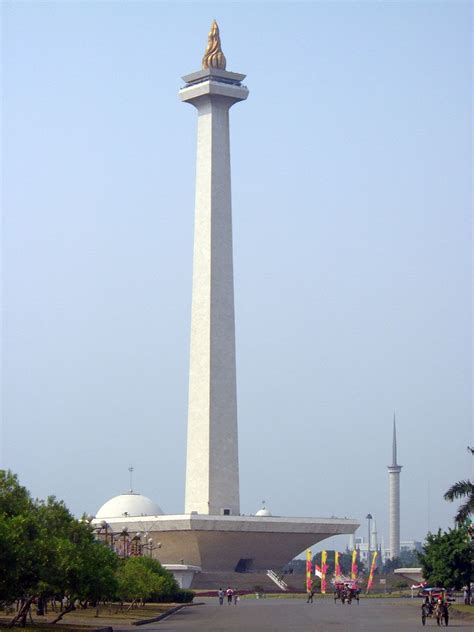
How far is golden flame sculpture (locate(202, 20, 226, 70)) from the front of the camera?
8931cm

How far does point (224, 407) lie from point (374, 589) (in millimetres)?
17976

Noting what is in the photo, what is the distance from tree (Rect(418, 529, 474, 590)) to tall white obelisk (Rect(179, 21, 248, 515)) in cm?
2659

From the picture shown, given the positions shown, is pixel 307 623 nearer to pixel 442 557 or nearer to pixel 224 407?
pixel 442 557

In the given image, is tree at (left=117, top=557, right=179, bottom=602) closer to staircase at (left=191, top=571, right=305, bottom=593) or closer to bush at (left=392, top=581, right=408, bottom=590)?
staircase at (left=191, top=571, right=305, bottom=593)

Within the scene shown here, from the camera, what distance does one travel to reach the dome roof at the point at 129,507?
318 ft

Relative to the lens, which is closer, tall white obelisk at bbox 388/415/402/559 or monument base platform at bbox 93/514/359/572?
monument base platform at bbox 93/514/359/572

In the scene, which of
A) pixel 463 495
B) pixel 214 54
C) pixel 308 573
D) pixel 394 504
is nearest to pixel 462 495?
pixel 463 495

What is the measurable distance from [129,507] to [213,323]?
18030 millimetres

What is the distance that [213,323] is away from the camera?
86062 millimetres

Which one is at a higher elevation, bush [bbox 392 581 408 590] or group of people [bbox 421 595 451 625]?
bush [bbox 392 581 408 590]

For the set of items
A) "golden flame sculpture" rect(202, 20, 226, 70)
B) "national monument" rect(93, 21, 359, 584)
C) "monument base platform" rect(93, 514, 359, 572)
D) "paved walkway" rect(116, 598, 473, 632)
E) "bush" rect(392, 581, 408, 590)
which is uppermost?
"golden flame sculpture" rect(202, 20, 226, 70)

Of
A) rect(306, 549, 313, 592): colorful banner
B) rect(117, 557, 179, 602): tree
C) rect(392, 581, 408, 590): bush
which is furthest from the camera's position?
rect(392, 581, 408, 590): bush

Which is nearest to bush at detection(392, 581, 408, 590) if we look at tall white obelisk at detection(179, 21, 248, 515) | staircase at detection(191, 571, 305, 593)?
staircase at detection(191, 571, 305, 593)

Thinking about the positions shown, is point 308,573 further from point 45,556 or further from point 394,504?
point 394,504
